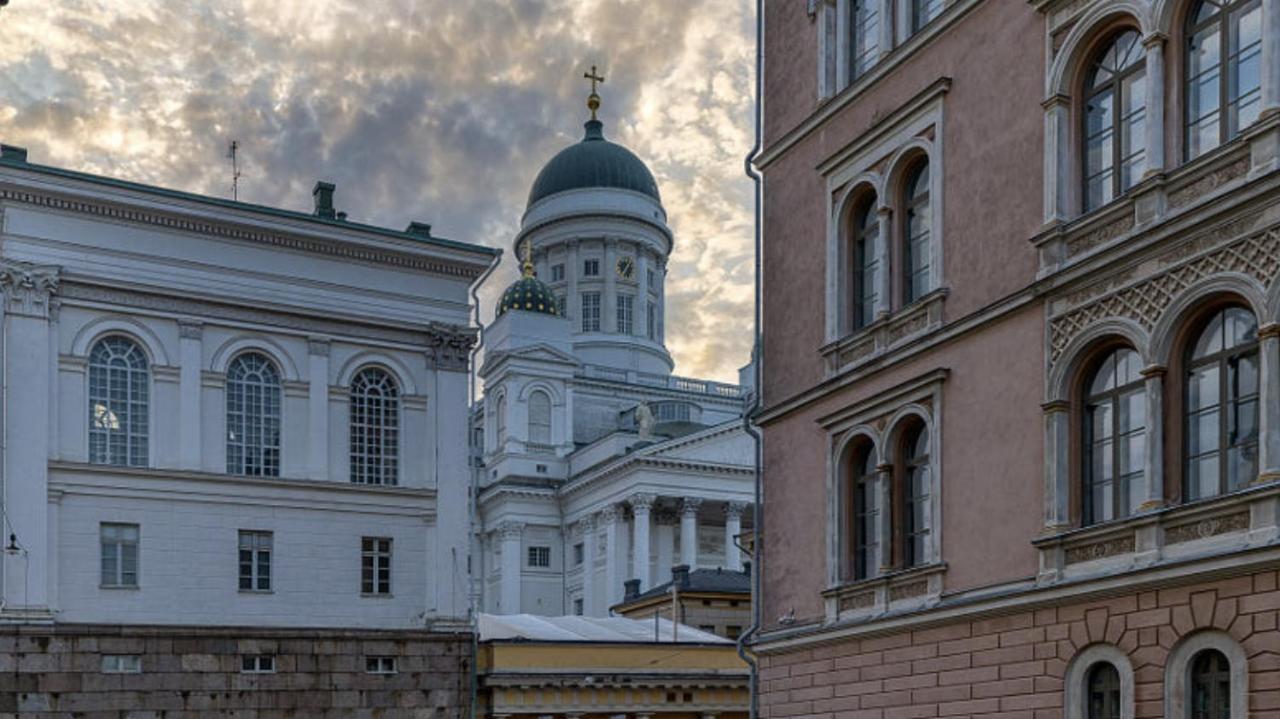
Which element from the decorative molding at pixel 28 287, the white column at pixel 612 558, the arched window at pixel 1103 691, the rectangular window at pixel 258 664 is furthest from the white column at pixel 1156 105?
the white column at pixel 612 558

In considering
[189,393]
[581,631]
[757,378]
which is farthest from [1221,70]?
[189,393]

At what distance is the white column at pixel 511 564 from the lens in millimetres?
83500

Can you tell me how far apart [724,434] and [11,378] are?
46302mm

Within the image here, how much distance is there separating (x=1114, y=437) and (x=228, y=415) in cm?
2897

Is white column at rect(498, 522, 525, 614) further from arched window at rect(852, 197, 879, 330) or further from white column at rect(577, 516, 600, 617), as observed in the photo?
arched window at rect(852, 197, 879, 330)

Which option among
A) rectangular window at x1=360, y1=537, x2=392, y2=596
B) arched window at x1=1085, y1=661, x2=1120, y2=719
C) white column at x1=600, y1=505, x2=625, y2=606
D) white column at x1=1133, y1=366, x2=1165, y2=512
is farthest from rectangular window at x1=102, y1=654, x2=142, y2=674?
white column at x1=600, y1=505, x2=625, y2=606

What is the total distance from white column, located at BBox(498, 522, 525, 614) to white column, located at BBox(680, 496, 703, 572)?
30.1 ft

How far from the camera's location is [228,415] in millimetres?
42312

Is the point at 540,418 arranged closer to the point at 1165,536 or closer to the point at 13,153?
the point at 13,153

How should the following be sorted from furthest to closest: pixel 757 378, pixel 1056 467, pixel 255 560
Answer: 1. pixel 255 560
2. pixel 757 378
3. pixel 1056 467

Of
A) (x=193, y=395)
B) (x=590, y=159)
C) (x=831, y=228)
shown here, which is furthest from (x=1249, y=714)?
(x=590, y=159)

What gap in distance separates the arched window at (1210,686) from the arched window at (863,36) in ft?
34.5

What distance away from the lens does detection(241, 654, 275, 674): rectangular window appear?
33469 mm

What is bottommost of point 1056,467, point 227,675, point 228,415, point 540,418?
point 227,675
